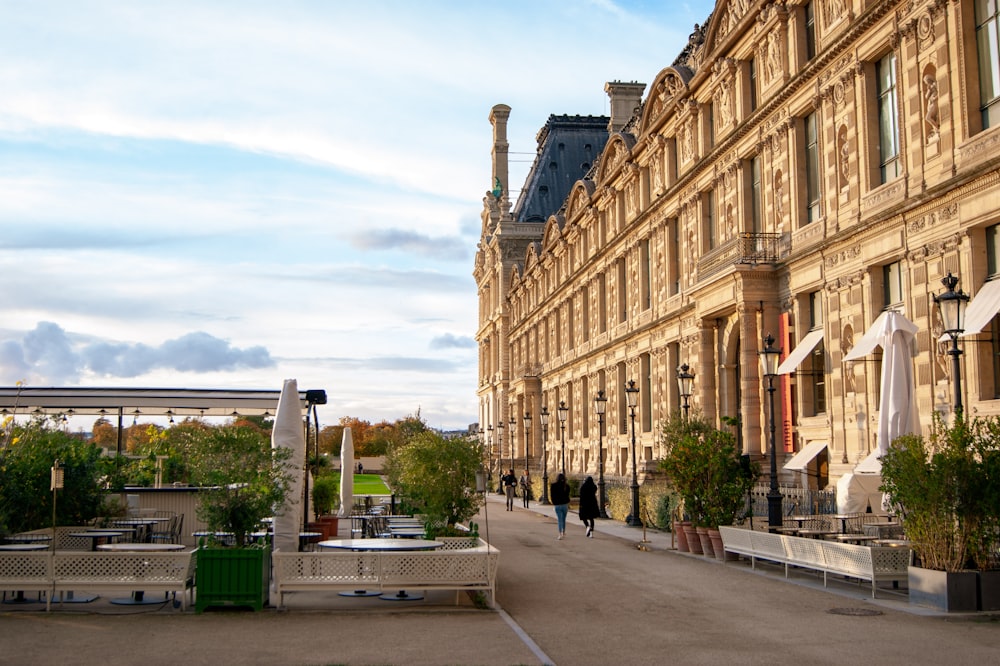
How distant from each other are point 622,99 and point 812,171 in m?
30.5

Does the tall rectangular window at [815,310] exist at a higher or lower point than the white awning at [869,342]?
higher

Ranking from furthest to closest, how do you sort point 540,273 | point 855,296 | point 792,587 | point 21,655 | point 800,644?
point 540,273 < point 855,296 < point 792,587 < point 800,644 < point 21,655

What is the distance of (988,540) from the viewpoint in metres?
13.1

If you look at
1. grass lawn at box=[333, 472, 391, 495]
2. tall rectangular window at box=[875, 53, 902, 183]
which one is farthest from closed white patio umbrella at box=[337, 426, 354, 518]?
tall rectangular window at box=[875, 53, 902, 183]

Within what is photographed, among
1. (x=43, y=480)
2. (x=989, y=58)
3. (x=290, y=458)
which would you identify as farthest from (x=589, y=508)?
(x=989, y=58)

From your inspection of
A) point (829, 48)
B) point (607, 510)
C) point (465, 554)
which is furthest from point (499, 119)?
point (465, 554)

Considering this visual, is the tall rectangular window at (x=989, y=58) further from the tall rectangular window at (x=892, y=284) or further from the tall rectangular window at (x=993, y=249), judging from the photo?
the tall rectangular window at (x=892, y=284)

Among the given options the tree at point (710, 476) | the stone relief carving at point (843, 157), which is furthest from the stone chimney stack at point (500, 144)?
the tree at point (710, 476)

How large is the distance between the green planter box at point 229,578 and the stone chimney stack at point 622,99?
153 ft

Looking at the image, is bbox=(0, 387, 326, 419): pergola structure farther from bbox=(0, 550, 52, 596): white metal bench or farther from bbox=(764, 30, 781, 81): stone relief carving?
bbox=(764, 30, 781, 81): stone relief carving

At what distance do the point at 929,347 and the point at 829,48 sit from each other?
8.97 m

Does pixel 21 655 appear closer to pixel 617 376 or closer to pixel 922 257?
pixel 922 257

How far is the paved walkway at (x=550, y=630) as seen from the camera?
1048 cm

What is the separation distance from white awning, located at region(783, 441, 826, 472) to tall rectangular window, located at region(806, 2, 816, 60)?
1073 cm
